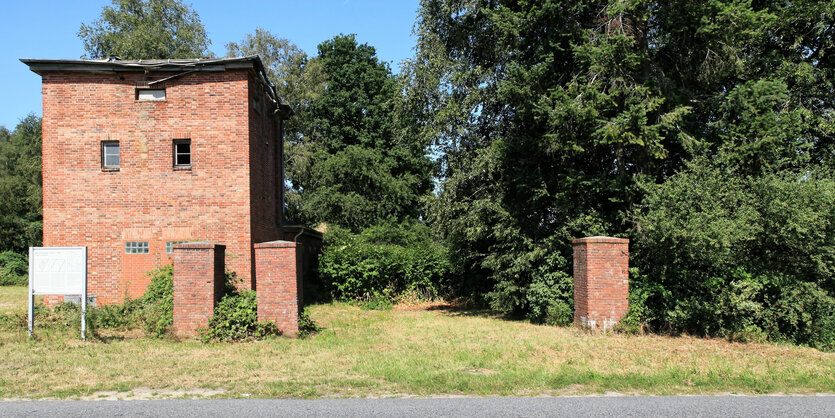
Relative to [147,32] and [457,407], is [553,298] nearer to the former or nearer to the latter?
[457,407]

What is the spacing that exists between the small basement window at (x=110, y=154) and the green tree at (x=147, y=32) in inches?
584

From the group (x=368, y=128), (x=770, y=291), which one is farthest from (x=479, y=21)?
(x=368, y=128)

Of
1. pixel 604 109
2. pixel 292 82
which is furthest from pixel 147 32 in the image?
pixel 604 109

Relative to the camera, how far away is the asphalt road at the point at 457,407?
20.8 ft

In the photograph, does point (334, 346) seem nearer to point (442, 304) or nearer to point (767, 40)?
point (442, 304)

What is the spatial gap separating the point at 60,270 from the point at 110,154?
551 cm

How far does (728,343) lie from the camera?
11.8 metres

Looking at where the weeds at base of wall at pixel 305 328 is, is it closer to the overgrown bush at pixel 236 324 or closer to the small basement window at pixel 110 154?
the overgrown bush at pixel 236 324

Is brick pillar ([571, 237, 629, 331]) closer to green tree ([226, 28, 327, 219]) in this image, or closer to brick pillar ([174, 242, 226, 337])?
brick pillar ([174, 242, 226, 337])

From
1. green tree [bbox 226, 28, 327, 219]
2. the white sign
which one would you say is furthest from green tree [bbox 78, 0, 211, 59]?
the white sign

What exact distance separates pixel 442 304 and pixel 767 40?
1367 cm

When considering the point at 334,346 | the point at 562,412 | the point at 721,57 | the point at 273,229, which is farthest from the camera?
the point at 273,229

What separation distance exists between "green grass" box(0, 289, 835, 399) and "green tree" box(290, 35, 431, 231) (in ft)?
62.0

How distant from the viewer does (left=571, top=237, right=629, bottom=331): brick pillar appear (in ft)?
41.6
